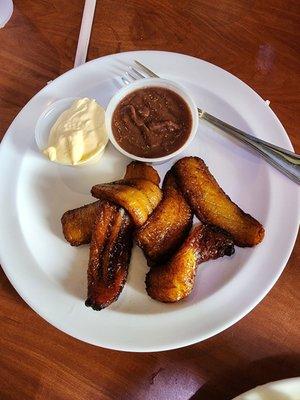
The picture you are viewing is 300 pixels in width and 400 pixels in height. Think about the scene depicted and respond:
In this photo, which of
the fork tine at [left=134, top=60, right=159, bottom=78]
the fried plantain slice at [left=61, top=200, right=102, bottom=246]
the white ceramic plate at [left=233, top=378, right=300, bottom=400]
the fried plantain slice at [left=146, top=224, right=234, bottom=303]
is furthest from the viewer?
the fork tine at [left=134, top=60, right=159, bottom=78]

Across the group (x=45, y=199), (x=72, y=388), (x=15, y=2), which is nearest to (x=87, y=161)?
(x=45, y=199)

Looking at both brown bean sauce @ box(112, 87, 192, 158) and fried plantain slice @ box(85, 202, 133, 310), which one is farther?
brown bean sauce @ box(112, 87, 192, 158)

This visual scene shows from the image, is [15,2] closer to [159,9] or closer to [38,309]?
[159,9]

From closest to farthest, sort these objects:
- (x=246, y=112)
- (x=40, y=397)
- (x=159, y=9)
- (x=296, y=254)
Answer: (x=40, y=397) < (x=296, y=254) < (x=246, y=112) < (x=159, y=9)

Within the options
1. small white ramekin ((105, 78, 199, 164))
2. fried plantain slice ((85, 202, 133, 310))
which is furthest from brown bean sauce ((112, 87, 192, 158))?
fried plantain slice ((85, 202, 133, 310))

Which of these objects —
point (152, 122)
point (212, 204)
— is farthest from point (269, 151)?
point (152, 122)

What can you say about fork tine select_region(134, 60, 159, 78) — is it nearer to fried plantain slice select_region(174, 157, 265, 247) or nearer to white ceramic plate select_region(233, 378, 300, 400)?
fried plantain slice select_region(174, 157, 265, 247)
